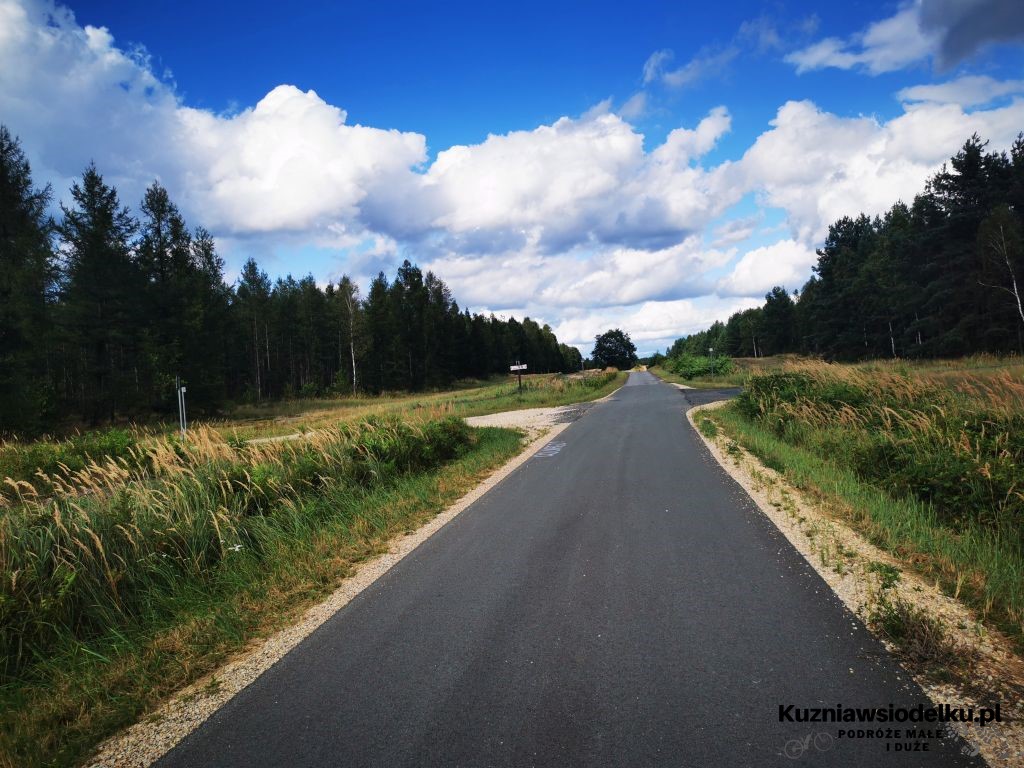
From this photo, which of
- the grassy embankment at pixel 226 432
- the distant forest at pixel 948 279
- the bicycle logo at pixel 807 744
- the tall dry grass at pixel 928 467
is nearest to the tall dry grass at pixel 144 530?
the grassy embankment at pixel 226 432

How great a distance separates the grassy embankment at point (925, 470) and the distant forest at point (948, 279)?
91.3 feet

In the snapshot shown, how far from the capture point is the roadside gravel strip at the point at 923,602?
243 cm

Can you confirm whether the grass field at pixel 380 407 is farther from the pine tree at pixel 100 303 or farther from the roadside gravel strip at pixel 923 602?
the roadside gravel strip at pixel 923 602

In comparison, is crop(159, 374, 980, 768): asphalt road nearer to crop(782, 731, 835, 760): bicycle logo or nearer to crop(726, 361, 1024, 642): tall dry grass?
crop(782, 731, 835, 760): bicycle logo

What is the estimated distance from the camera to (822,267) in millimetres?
71625

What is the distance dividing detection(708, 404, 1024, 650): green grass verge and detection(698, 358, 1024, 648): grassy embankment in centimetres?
1

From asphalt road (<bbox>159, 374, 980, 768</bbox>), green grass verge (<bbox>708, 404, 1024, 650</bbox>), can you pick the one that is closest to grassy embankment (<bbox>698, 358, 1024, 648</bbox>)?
green grass verge (<bbox>708, 404, 1024, 650</bbox>)

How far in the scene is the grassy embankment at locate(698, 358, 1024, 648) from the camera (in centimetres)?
437

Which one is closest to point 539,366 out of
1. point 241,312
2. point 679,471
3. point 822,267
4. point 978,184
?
point 822,267

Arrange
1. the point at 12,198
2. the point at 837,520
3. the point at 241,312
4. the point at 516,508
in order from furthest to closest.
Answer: the point at 241,312
the point at 12,198
the point at 516,508
the point at 837,520

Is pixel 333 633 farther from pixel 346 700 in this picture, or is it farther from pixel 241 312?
pixel 241 312

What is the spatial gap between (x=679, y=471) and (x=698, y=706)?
6865 mm

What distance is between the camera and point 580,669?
3.12m

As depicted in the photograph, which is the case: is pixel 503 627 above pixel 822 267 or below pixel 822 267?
below
